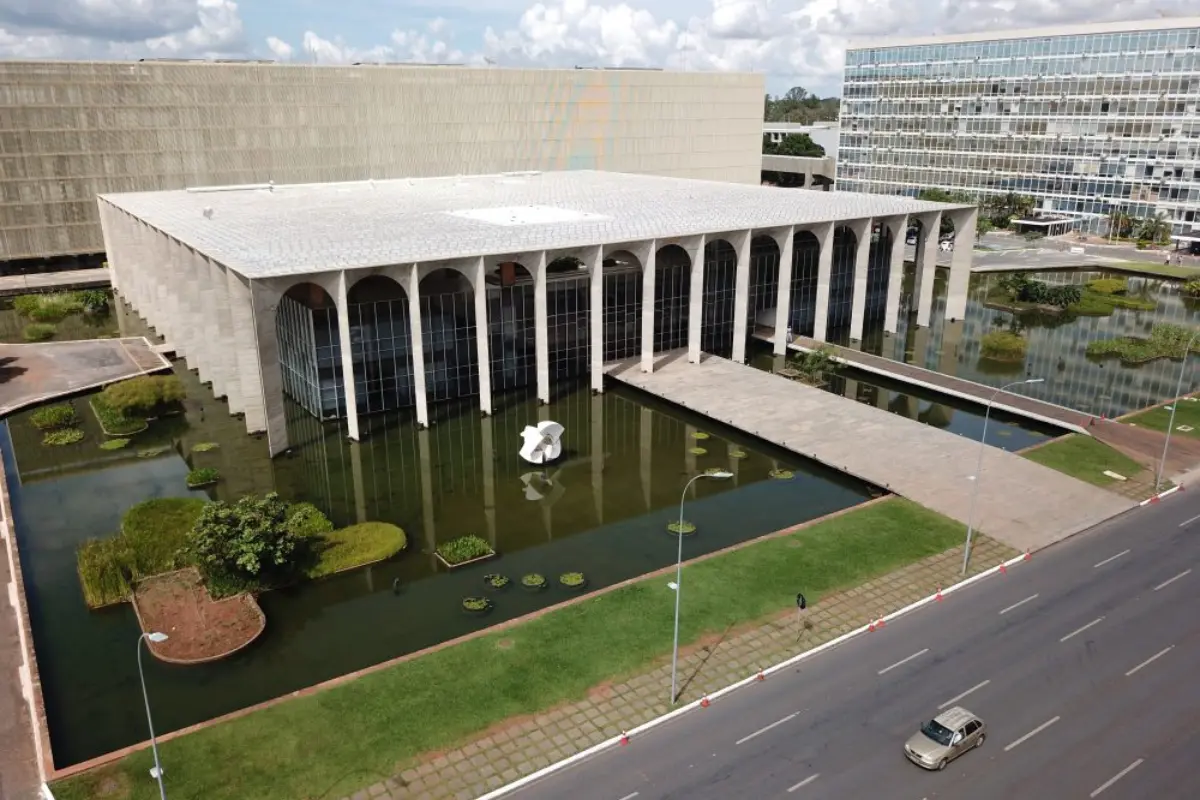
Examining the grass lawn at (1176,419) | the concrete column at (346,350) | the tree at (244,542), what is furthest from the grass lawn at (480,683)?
the concrete column at (346,350)

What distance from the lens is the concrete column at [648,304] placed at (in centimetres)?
6544

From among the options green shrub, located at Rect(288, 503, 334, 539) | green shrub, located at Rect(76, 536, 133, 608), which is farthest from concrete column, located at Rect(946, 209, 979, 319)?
green shrub, located at Rect(76, 536, 133, 608)

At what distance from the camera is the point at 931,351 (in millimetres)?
76625

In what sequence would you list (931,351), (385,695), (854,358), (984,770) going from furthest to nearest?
(931,351) → (854,358) → (385,695) → (984,770)

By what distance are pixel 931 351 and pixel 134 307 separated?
260ft

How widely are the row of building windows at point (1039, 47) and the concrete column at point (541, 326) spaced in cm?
10259

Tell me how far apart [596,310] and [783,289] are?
61.1ft

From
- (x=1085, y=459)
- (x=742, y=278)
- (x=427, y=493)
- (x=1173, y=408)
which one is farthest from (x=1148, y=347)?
(x=427, y=493)

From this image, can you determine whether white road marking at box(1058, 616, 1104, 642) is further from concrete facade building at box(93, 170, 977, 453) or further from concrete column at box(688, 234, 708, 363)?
concrete column at box(688, 234, 708, 363)

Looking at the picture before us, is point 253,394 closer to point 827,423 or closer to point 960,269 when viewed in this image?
point 827,423

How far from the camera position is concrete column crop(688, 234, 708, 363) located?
6769 centimetres

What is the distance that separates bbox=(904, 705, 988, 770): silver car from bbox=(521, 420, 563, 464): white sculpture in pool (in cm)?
2819

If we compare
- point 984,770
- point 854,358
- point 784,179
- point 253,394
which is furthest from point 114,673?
point 784,179

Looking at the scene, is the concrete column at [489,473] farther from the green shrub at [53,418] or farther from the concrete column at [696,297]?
the green shrub at [53,418]
